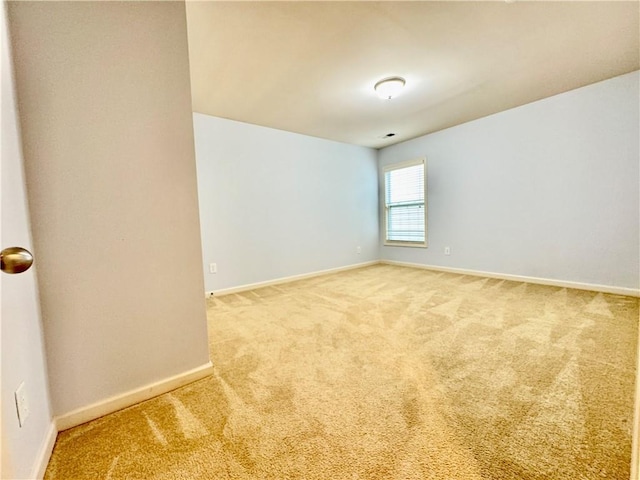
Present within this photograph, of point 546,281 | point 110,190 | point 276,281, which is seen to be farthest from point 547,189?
point 110,190

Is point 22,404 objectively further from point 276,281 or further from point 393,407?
point 276,281

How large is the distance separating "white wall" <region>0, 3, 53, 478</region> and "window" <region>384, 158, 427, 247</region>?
15.1 feet

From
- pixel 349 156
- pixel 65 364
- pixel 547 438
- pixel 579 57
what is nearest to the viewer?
pixel 547 438

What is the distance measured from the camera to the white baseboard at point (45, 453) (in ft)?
2.90

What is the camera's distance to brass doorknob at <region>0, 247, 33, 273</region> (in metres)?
0.59

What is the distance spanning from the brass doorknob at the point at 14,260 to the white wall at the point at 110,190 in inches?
25.4

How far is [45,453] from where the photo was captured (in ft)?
3.17

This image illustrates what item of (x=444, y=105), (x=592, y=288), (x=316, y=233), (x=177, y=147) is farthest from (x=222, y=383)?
(x=592, y=288)

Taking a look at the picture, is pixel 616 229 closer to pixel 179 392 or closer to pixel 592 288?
pixel 592 288

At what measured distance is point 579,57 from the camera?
7.55 feet

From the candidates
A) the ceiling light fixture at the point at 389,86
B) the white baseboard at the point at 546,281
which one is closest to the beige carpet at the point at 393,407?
the white baseboard at the point at 546,281

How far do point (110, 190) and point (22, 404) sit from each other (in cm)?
86

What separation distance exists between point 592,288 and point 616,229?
0.68 meters

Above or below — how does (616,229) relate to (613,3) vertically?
below
